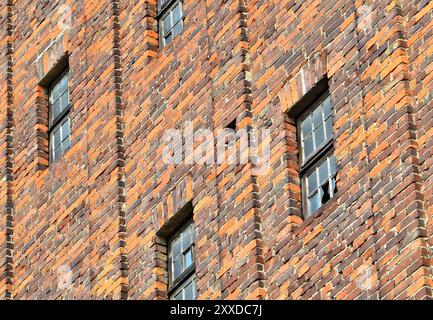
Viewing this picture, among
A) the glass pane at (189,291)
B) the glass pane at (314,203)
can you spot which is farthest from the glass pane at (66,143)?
the glass pane at (314,203)

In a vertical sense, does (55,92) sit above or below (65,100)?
above

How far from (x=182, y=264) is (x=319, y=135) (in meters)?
2.95

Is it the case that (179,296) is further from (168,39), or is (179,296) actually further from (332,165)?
(168,39)

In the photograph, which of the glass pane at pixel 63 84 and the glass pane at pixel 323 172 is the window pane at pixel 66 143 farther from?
the glass pane at pixel 323 172

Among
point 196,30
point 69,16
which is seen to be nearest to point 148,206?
point 196,30

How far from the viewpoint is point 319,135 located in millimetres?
23844

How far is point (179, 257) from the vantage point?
2577 cm

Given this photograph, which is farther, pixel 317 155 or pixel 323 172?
pixel 317 155

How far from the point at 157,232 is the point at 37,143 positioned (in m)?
4.39

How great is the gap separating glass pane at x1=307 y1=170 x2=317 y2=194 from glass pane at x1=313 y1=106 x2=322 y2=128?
626 mm

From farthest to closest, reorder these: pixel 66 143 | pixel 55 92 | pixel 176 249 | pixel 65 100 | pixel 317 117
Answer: pixel 55 92, pixel 65 100, pixel 66 143, pixel 176 249, pixel 317 117

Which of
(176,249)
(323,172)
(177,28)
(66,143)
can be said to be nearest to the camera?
(323,172)

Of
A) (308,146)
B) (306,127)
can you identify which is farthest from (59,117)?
(308,146)

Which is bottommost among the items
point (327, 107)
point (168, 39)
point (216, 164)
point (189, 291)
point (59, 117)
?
point (189, 291)
